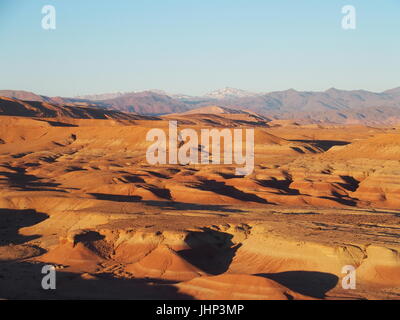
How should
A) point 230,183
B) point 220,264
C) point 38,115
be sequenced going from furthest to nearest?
1. point 38,115
2. point 230,183
3. point 220,264

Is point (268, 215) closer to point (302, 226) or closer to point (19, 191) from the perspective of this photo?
point (302, 226)

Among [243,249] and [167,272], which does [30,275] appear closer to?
[167,272]

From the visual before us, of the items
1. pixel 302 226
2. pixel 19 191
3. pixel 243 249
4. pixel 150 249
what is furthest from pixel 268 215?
pixel 19 191

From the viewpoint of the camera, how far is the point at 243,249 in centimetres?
2283

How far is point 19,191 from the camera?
36.7 metres

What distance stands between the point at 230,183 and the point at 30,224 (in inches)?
708

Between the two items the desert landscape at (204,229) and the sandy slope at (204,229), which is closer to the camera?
the desert landscape at (204,229)

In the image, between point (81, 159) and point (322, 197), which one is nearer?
point (322, 197)

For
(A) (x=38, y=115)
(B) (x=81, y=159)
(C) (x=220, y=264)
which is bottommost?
(C) (x=220, y=264)

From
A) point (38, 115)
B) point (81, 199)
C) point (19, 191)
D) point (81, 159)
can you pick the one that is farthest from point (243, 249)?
point (38, 115)

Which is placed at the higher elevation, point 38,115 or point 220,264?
point 38,115

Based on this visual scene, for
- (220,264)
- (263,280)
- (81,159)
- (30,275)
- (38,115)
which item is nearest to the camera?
(263,280)

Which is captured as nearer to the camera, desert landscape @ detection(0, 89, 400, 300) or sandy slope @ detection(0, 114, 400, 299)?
desert landscape @ detection(0, 89, 400, 300)

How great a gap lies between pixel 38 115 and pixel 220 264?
277ft
